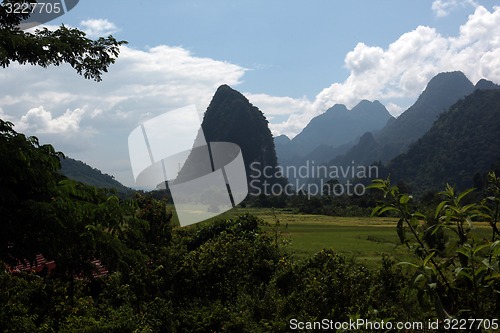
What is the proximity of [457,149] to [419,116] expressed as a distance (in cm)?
8000

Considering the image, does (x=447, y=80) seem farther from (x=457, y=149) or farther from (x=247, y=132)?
(x=247, y=132)

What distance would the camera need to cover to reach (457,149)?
246 feet

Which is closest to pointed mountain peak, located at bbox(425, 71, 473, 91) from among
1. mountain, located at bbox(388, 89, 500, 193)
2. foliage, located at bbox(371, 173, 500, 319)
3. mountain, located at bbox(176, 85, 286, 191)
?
mountain, located at bbox(388, 89, 500, 193)

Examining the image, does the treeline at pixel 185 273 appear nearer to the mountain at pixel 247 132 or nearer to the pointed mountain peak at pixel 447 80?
the mountain at pixel 247 132

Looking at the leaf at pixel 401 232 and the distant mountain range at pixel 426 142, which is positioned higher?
the distant mountain range at pixel 426 142

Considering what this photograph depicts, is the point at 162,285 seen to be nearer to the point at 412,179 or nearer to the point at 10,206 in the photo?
the point at 10,206

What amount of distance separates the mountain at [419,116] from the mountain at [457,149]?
48.7m

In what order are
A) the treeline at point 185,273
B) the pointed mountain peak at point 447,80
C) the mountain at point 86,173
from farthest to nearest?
the pointed mountain peak at point 447,80, the mountain at point 86,173, the treeline at point 185,273

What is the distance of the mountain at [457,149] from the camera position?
7012 centimetres

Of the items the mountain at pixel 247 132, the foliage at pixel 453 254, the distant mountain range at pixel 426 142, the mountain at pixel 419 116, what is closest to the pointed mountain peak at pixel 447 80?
the mountain at pixel 419 116

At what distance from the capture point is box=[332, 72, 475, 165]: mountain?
139625mm

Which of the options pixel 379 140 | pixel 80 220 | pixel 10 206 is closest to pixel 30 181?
pixel 10 206

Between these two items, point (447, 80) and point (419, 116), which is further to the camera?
point (447, 80)

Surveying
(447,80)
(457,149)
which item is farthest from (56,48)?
(447,80)
